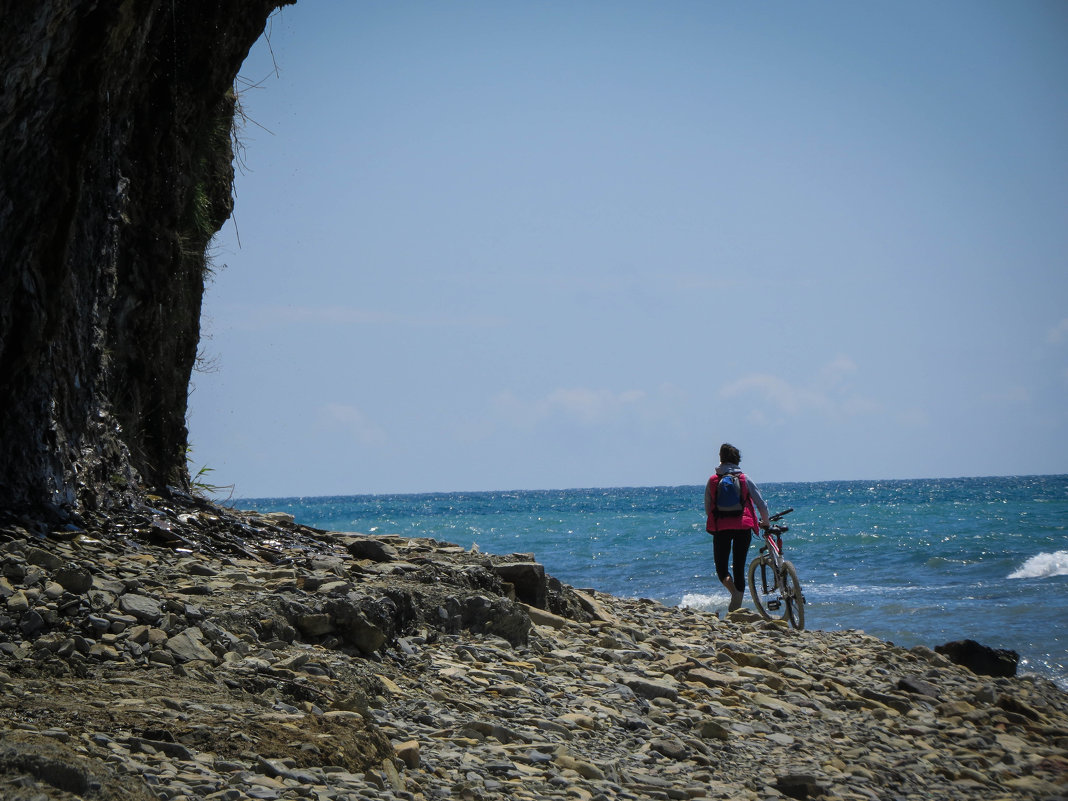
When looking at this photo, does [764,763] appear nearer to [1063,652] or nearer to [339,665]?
[339,665]

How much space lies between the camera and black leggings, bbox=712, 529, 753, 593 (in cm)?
1074

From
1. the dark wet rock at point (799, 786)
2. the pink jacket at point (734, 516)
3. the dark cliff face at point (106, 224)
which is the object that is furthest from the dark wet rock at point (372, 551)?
the pink jacket at point (734, 516)

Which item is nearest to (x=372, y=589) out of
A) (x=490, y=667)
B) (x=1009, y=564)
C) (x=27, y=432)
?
(x=490, y=667)

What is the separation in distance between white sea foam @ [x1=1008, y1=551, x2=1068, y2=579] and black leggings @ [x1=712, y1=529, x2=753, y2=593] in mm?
11340

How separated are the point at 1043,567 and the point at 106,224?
2033 centimetres

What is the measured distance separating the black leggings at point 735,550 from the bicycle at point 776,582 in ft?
0.55

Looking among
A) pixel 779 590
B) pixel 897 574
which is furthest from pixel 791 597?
pixel 897 574

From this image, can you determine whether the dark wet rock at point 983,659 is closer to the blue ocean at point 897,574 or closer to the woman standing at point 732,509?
the blue ocean at point 897,574

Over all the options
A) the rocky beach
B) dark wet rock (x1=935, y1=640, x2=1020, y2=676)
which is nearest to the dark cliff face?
the rocky beach

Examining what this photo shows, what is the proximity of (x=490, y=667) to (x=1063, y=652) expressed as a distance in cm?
933

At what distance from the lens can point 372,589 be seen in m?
6.26

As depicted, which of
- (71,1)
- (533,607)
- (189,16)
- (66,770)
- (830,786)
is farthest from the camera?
(189,16)

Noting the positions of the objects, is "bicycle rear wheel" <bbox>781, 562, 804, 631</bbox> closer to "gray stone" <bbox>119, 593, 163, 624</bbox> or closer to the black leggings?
the black leggings

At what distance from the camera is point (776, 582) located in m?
10.6
